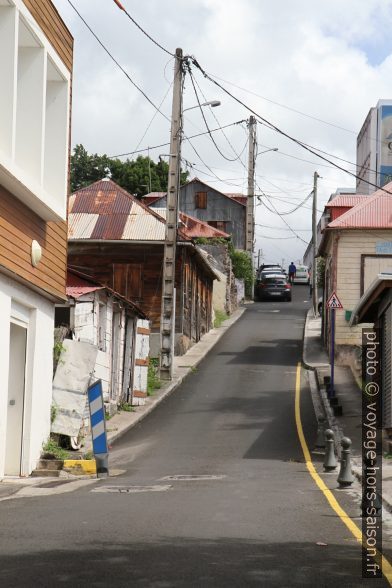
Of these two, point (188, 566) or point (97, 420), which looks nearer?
point (188, 566)

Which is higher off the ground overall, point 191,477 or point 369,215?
point 369,215

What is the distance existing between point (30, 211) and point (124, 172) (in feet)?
234

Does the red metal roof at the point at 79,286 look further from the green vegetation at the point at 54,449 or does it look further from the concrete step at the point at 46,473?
the concrete step at the point at 46,473

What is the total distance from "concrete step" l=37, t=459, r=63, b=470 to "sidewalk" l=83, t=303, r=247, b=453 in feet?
7.96

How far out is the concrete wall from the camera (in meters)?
15.8

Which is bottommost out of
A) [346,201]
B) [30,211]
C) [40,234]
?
[40,234]

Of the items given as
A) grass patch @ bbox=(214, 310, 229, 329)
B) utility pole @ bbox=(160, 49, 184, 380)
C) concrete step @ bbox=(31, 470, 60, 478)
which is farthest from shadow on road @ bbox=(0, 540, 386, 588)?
grass patch @ bbox=(214, 310, 229, 329)

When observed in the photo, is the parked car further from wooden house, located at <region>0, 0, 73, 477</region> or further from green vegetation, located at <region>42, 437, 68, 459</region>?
green vegetation, located at <region>42, 437, 68, 459</region>

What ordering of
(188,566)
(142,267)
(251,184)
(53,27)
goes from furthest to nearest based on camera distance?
(251,184), (142,267), (53,27), (188,566)

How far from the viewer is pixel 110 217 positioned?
1697 inches

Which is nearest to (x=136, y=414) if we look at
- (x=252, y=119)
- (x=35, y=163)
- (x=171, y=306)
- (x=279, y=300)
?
(x=171, y=306)

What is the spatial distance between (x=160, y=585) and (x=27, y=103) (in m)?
11.4

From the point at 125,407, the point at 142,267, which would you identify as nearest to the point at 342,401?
the point at 125,407

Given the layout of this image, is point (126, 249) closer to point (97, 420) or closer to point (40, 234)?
point (40, 234)
